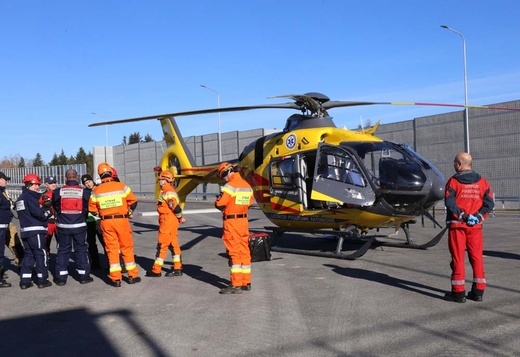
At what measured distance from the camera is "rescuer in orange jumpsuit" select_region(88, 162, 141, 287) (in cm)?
783

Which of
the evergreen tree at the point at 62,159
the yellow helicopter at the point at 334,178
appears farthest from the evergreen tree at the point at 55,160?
the yellow helicopter at the point at 334,178

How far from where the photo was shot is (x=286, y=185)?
1084cm

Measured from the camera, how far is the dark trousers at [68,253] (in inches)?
320

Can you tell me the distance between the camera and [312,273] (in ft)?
28.0

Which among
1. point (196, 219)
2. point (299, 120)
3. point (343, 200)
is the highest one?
point (299, 120)

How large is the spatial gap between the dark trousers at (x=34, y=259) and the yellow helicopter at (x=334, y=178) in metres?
4.17

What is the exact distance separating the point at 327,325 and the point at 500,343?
1.65 meters

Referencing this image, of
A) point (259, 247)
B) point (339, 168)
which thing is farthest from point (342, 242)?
point (259, 247)

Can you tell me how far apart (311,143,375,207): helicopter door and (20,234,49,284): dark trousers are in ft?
15.6

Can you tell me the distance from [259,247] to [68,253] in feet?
11.2

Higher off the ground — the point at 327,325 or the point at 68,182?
the point at 68,182

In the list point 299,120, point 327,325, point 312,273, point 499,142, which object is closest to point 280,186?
point 299,120

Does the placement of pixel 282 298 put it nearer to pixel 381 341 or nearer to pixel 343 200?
pixel 381 341

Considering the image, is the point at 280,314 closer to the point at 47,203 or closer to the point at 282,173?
the point at 47,203
